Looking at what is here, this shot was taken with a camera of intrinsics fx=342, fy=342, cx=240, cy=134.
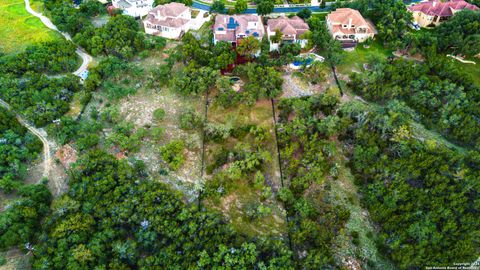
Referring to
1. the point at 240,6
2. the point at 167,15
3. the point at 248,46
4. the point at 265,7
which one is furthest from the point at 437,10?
the point at 167,15

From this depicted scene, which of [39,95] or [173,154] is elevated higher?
[39,95]

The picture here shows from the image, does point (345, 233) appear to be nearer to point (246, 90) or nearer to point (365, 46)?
point (246, 90)

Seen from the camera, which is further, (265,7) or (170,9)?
(265,7)

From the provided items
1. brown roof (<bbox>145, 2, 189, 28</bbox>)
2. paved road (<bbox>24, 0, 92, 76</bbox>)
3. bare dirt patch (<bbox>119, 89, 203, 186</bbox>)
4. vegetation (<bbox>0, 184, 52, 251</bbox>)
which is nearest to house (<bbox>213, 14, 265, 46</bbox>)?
A: brown roof (<bbox>145, 2, 189, 28</bbox>)

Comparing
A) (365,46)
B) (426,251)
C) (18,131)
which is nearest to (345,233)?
(426,251)

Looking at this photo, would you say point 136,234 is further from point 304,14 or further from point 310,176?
point 304,14
